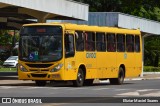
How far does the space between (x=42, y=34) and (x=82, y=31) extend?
2.23m

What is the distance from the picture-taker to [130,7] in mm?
83438

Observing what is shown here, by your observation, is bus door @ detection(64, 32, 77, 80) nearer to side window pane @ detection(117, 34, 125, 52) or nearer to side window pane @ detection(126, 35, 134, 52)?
side window pane @ detection(117, 34, 125, 52)

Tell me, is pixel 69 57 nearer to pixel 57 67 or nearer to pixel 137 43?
pixel 57 67

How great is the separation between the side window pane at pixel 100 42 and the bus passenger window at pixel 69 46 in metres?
2.73

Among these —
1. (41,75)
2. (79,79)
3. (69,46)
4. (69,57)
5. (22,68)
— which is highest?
(69,46)

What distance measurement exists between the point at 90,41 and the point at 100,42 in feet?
3.86

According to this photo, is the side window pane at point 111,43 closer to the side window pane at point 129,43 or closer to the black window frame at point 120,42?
the black window frame at point 120,42

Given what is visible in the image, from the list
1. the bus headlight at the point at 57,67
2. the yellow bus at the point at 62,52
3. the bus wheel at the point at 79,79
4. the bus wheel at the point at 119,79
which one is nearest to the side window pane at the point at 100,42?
the yellow bus at the point at 62,52

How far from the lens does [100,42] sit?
31625mm

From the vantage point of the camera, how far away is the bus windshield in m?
28.4

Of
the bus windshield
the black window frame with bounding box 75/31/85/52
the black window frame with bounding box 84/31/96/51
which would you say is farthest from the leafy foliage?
the bus windshield

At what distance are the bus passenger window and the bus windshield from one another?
0.34 meters

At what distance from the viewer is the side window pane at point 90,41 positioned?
30.3 meters

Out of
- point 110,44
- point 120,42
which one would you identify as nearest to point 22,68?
point 110,44
